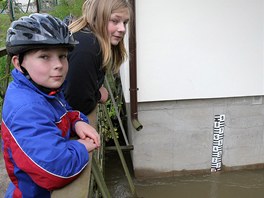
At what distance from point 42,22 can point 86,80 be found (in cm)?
68

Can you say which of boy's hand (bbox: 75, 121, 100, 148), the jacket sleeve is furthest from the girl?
the jacket sleeve

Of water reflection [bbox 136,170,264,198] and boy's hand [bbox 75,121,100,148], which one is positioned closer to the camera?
boy's hand [bbox 75,121,100,148]

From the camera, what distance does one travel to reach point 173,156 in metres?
4.76

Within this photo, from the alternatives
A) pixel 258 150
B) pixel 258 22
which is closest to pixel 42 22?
pixel 258 22

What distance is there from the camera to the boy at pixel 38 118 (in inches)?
40.6

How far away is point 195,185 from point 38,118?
3.93 meters

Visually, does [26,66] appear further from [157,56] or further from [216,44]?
[216,44]

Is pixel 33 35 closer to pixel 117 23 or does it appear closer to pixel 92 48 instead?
pixel 92 48

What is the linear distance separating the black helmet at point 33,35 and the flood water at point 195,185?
333 centimetres

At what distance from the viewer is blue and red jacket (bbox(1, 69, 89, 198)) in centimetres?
102

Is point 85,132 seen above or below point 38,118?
below

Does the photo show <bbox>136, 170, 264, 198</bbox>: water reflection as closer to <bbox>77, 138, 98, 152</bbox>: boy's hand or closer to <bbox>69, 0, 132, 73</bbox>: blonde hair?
<bbox>69, 0, 132, 73</bbox>: blonde hair

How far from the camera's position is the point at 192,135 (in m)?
4.69

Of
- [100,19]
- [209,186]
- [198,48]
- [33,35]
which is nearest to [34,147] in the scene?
[33,35]
